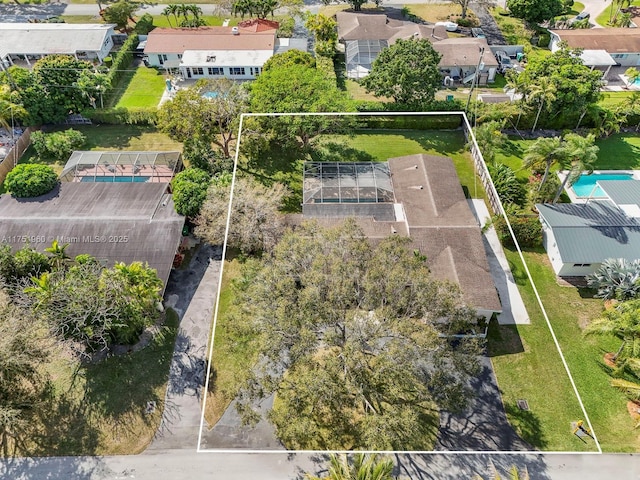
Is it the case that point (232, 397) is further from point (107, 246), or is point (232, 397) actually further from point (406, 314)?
point (107, 246)

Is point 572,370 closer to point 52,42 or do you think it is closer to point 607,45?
point 607,45

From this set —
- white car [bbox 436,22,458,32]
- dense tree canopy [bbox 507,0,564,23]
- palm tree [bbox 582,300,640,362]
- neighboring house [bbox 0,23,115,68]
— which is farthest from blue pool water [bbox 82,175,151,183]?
dense tree canopy [bbox 507,0,564,23]

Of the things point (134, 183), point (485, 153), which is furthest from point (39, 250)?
point (485, 153)

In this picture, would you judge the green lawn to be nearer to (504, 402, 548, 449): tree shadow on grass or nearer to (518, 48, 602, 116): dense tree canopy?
(504, 402, 548, 449): tree shadow on grass

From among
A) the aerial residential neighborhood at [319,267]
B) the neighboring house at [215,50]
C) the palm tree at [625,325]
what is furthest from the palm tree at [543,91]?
the neighboring house at [215,50]

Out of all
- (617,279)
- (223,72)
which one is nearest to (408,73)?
(223,72)

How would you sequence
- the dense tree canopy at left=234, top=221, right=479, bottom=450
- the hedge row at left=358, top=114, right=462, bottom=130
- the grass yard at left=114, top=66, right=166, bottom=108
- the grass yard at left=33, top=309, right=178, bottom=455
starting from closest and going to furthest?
the dense tree canopy at left=234, top=221, right=479, bottom=450 → the grass yard at left=33, top=309, right=178, bottom=455 → the hedge row at left=358, top=114, right=462, bottom=130 → the grass yard at left=114, top=66, right=166, bottom=108
